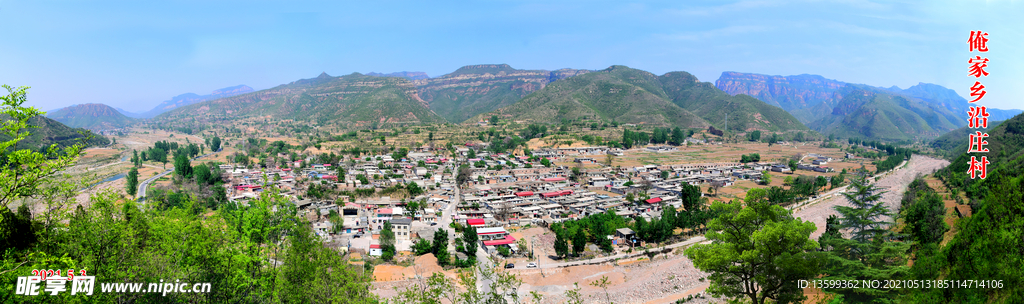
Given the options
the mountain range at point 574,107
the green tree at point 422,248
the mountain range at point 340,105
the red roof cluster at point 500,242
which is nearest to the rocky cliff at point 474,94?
the mountain range at point 574,107

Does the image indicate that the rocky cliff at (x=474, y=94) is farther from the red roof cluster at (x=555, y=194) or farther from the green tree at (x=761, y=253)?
the green tree at (x=761, y=253)

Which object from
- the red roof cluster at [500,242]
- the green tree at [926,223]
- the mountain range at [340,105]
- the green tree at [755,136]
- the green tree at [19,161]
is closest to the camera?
the green tree at [19,161]

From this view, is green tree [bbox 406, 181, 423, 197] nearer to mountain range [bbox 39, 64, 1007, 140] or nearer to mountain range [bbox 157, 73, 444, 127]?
mountain range [bbox 39, 64, 1007, 140]

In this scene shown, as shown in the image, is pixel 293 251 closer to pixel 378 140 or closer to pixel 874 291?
pixel 874 291

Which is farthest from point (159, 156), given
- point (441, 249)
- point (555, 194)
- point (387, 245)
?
point (441, 249)

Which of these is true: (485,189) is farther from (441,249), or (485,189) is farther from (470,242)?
(441,249)

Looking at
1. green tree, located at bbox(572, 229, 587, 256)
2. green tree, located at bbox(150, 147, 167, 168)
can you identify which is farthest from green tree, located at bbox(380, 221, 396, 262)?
green tree, located at bbox(150, 147, 167, 168)

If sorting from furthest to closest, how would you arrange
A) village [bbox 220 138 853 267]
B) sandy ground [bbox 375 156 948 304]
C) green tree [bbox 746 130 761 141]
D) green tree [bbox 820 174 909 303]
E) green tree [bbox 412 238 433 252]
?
green tree [bbox 746 130 761 141] < village [bbox 220 138 853 267] < green tree [bbox 412 238 433 252] < sandy ground [bbox 375 156 948 304] < green tree [bbox 820 174 909 303]

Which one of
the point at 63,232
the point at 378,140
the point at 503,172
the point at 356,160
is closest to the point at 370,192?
the point at 503,172
